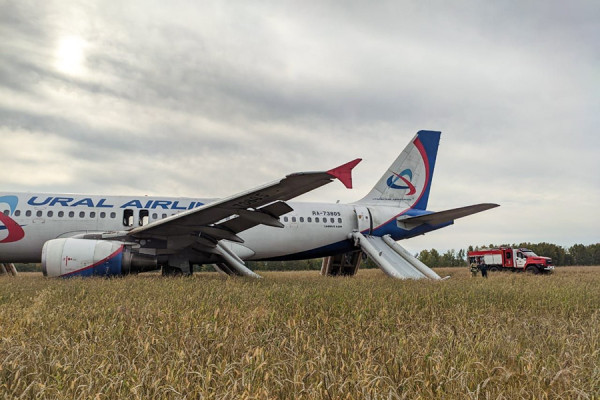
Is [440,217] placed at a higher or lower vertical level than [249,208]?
higher

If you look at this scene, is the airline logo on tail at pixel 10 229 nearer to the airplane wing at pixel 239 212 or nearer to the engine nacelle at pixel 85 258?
the engine nacelle at pixel 85 258

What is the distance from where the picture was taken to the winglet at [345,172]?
855cm

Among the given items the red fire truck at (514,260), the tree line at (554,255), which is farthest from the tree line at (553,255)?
the red fire truck at (514,260)

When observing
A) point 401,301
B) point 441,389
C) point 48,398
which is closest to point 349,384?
point 441,389

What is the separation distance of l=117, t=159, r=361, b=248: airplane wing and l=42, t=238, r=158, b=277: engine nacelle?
81 centimetres

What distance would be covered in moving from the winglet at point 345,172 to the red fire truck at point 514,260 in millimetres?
28871

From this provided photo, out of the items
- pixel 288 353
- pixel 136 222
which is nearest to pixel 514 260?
pixel 136 222

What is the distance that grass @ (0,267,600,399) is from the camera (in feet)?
7.65

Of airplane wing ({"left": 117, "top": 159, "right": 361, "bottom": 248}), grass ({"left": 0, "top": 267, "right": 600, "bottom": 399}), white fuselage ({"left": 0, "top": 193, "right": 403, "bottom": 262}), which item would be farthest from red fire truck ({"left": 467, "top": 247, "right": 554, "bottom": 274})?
grass ({"left": 0, "top": 267, "right": 600, "bottom": 399})

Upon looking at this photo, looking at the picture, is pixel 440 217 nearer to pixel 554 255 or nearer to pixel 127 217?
pixel 127 217

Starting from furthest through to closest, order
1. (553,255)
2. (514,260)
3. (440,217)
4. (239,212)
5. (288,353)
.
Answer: (553,255)
(514,260)
(440,217)
(239,212)
(288,353)

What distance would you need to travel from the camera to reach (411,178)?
65.7 ft

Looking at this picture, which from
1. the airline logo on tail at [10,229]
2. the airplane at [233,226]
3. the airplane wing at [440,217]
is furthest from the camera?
the airplane wing at [440,217]

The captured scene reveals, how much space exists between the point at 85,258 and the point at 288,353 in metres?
9.91
